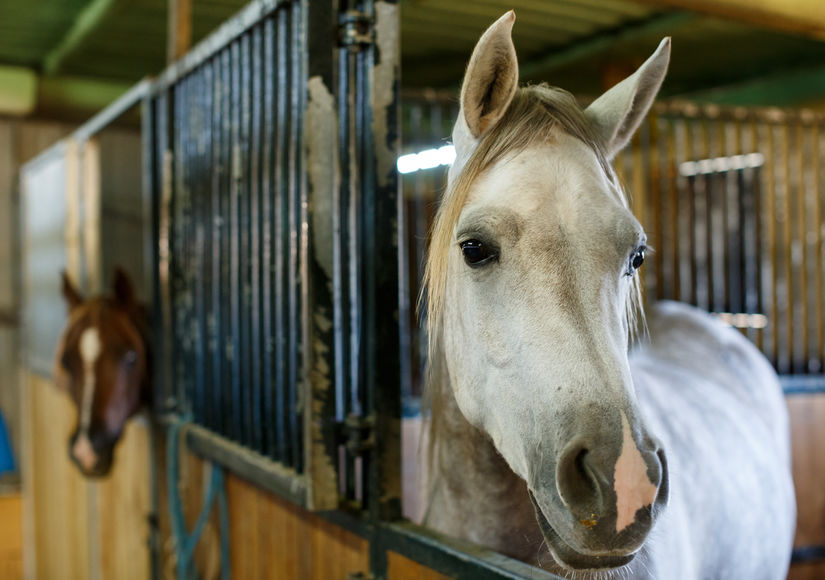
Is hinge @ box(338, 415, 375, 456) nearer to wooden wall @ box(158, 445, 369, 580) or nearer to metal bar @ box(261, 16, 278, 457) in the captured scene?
wooden wall @ box(158, 445, 369, 580)

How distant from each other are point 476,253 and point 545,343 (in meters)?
0.17

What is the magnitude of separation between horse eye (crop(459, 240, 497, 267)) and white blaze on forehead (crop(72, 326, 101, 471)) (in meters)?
1.95

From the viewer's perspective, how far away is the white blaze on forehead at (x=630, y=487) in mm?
748

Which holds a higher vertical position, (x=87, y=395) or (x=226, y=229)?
Answer: (x=226, y=229)

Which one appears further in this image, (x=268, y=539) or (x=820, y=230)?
(x=820, y=230)

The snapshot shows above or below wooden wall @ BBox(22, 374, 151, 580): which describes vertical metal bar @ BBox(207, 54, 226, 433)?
above

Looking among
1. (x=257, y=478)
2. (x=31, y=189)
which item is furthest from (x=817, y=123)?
(x=31, y=189)

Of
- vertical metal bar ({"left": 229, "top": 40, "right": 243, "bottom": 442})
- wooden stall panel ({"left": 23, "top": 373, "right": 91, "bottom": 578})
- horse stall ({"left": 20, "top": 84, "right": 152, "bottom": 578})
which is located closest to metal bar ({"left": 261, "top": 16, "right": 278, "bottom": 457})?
vertical metal bar ({"left": 229, "top": 40, "right": 243, "bottom": 442})

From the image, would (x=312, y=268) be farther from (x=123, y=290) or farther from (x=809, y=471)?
(x=809, y=471)

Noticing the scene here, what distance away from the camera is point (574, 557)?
2.68 ft

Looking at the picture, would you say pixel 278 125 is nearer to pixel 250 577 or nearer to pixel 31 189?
pixel 250 577

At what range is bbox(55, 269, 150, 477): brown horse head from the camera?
2461 mm

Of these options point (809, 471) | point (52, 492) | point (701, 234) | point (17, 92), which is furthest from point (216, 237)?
point (17, 92)

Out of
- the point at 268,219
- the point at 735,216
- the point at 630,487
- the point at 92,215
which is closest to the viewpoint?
the point at 630,487
